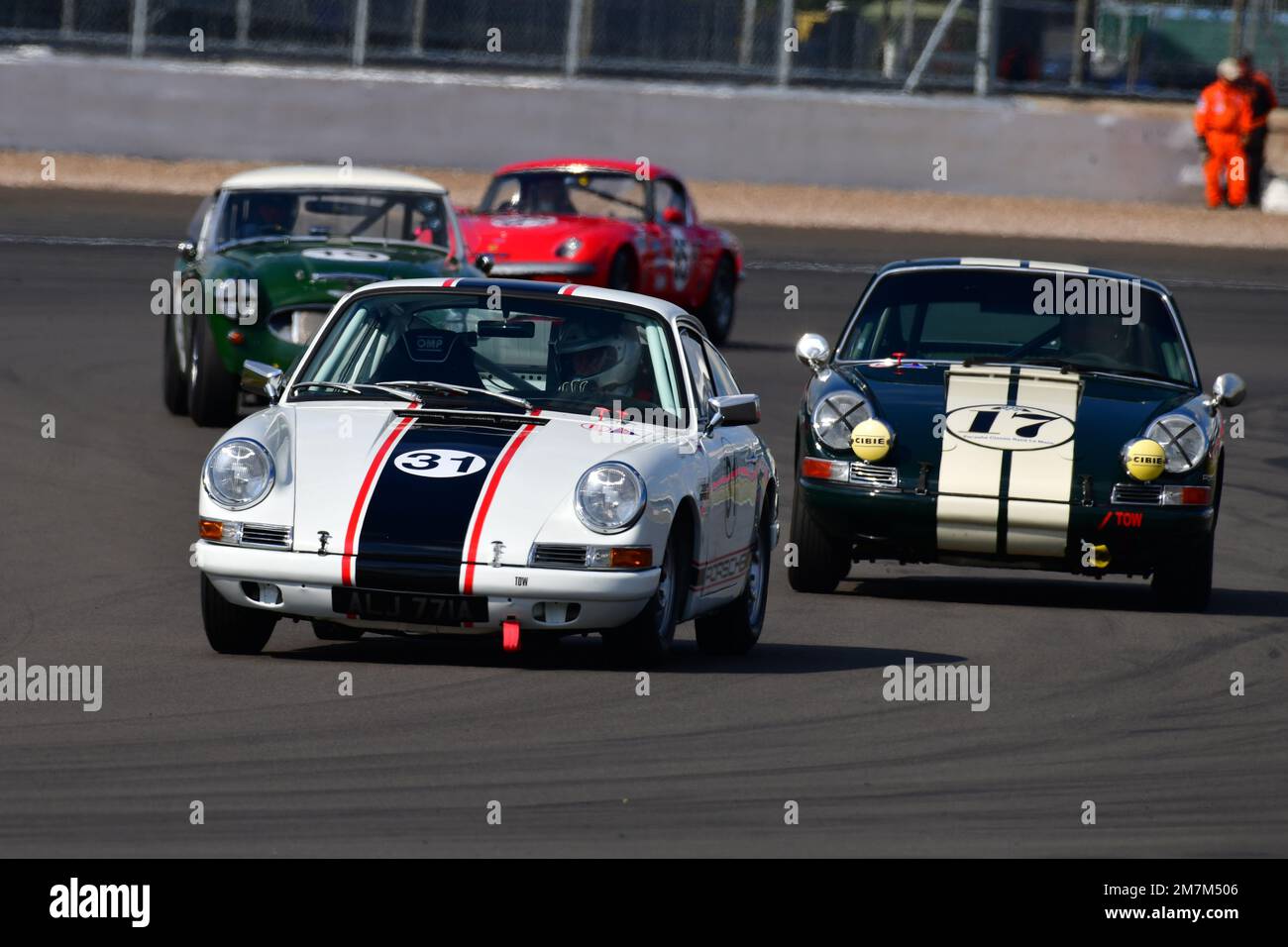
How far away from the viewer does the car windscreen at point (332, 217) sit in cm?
1528

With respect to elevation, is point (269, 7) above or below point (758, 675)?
above

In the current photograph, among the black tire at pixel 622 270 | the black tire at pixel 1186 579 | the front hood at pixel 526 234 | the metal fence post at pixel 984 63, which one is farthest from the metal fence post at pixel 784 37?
the black tire at pixel 1186 579

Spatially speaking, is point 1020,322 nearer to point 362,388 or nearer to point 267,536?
point 362,388

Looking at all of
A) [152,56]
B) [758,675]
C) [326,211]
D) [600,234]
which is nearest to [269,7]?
[152,56]

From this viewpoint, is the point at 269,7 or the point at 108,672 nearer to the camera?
the point at 108,672

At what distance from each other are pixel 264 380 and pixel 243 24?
19455 mm

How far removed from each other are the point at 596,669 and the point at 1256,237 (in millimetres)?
20063

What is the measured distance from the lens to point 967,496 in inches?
405

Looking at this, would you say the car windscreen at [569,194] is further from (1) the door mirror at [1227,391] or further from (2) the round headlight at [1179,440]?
(2) the round headlight at [1179,440]

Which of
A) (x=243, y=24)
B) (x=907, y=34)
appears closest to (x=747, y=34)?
(x=907, y=34)

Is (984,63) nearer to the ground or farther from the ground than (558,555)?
farther from the ground

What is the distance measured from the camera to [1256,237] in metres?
26.8
